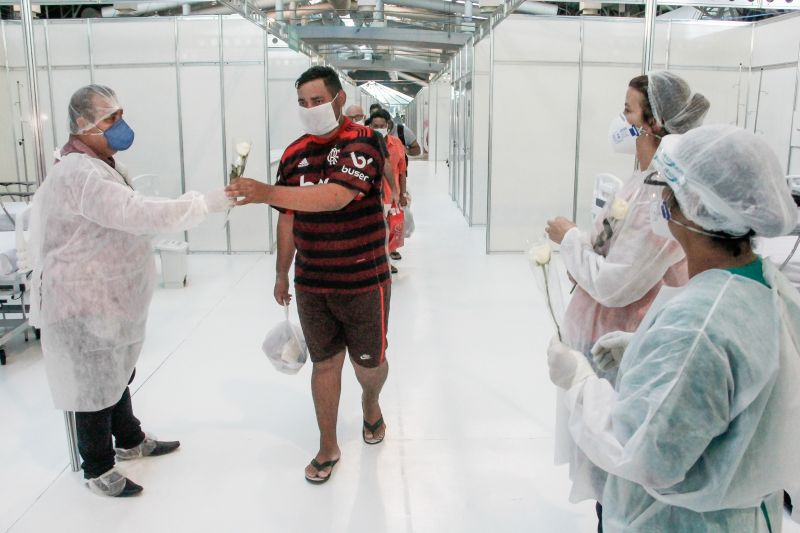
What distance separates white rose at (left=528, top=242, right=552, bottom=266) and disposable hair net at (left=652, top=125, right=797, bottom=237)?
48cm

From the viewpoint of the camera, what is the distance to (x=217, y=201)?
251 cm

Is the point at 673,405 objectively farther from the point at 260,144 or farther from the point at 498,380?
the point at 260,144

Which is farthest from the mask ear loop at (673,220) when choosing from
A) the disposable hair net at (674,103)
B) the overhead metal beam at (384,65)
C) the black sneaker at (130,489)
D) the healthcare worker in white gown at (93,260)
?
the overhead metal beam at (384,65)

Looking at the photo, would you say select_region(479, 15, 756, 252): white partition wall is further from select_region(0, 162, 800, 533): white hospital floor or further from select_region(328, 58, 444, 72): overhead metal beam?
select_region(328, 58, 444, 72): overhead metal beam

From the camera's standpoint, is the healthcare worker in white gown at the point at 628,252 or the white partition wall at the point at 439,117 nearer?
the healthcare worker in white gown at the point at 628,252

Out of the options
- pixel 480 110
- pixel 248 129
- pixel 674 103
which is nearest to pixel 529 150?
pixel 480 110

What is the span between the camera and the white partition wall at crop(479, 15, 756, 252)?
757 centimetres

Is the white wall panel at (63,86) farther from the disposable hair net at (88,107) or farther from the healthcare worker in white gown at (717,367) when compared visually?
the healthcare worker in white gown at (717,367)

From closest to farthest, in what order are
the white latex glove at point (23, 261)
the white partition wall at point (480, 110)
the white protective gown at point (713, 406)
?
the white protective gown at point (713, 406) → the white latex glove at point (23, 261) → the white partition wall at point (480, 110)

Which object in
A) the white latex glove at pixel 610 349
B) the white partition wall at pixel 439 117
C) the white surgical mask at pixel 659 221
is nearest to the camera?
the white surgical mask at pixel 659 221

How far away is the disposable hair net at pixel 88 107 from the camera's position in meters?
2.68

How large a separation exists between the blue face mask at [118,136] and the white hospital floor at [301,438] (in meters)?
1.45

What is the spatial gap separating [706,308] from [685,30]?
290 inches

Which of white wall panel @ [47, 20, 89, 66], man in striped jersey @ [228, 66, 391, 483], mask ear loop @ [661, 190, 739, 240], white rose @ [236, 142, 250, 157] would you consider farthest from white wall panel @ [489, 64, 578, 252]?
mask ear loop @ [661, 190, 739, 240]
